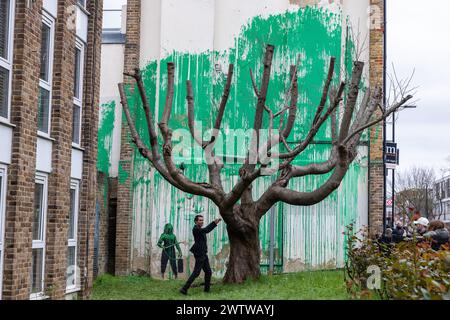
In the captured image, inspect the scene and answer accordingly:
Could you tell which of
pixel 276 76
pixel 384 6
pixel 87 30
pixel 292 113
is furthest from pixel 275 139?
pixel 384 6

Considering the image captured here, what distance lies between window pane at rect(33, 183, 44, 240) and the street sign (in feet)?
35.7

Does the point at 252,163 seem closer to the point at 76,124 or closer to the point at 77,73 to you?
the point at 76,124

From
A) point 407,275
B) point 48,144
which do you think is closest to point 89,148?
point 48,144

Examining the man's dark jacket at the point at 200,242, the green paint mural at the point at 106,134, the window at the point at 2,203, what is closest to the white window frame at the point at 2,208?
the window at the point at 2,203

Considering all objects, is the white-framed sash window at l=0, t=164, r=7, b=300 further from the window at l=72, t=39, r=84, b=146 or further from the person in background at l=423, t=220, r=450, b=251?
the person in background at l=423, t=220, r=450, b=251

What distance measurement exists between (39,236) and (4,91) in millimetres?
2888

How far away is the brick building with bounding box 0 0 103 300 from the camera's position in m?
11.6

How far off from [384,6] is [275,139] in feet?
25.8

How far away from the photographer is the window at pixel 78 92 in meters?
15.2

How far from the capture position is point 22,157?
38.9ft

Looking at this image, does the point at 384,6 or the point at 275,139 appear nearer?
the point at 275,139

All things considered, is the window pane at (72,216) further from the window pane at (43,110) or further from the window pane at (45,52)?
the window pane at (45,52)

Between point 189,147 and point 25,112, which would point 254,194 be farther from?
point 25,112

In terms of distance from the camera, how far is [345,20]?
68.8 ft
